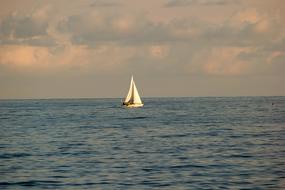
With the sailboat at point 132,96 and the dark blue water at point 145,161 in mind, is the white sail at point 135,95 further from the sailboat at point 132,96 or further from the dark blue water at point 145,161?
the dark blue water at point 145,161

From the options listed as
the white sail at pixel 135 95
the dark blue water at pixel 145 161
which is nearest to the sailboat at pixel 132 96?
the white sail at pixel 135 95

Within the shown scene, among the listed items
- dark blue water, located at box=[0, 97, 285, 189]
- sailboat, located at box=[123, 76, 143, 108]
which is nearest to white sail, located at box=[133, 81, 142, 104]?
sailboat, located at box=[123, 76, 143, 108]

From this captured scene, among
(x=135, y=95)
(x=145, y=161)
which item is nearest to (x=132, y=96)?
(x=135, y=95)

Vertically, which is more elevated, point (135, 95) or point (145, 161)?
point (135, 95)

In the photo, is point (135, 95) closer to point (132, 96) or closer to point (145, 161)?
point (132, 96)

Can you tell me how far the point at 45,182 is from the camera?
3447cm

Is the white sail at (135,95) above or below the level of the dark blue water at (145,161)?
above

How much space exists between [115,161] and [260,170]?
1114 centimetres

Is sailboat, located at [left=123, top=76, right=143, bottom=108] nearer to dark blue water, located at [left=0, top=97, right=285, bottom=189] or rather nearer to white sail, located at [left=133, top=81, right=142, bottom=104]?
white sail, located at [left=133, top=81, right=142, bottom=104]

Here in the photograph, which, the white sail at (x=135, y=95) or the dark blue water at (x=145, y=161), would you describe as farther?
the white sail at (x=135, y=95)

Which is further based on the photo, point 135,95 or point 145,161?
point 135,95

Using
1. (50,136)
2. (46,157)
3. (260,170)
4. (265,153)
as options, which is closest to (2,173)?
(46,157)

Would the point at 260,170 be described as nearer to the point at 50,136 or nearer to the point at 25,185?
the point at 25,185

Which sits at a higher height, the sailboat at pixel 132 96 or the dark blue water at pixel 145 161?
the sailboat at pixel 132 96
